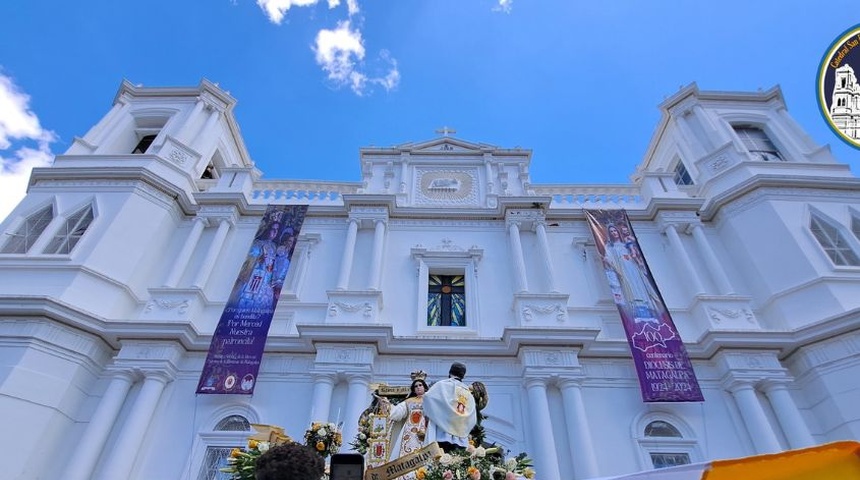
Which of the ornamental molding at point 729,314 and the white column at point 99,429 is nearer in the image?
the white column at point 99,429

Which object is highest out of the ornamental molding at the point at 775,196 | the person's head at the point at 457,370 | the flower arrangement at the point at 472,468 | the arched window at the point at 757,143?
the arched window at the point at 757,143

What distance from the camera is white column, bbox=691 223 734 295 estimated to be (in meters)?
10.6

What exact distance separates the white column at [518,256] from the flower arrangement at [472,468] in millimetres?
5879

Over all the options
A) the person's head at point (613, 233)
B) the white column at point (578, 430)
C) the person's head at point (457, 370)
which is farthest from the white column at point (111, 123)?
the person's head at point (613, 233)

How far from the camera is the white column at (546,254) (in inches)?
425

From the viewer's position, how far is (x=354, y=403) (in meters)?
8.73

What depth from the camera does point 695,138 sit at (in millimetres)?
14117

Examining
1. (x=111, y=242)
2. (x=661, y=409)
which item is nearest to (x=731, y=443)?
(x=661, y=409)

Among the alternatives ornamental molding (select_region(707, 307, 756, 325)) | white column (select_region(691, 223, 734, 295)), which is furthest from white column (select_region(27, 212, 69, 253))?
white column (select_region(691, 223, 734, 295))

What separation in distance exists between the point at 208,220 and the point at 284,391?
17.6 feet

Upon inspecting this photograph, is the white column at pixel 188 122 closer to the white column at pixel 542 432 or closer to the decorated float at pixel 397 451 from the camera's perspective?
the decorated float at pixel 397 451

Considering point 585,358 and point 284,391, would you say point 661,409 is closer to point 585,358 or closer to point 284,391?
point 585,358

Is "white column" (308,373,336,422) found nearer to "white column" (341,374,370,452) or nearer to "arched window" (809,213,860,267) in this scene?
"white column" (341,374,370,452)

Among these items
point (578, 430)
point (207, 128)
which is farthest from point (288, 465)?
point (207, 128)
